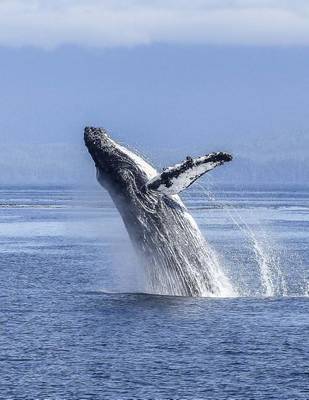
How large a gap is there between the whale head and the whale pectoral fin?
734 mm

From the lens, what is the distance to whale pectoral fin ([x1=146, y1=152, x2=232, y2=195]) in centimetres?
2534

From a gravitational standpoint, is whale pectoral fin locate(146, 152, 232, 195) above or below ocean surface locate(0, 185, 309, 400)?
above

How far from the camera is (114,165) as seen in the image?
90.2 ft

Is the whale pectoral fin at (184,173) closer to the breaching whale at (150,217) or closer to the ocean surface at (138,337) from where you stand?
the breaching whale at (150,217)

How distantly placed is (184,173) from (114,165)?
2.24m

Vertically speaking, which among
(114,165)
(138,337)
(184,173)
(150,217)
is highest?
(114,165)

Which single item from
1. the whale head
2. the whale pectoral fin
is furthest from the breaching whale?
the whale pectoral fin

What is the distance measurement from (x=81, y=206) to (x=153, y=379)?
1131cm

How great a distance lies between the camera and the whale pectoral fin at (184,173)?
25.3 metres

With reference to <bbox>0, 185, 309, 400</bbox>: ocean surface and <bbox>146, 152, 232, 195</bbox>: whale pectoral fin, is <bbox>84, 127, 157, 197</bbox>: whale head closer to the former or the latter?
<bbox>0, 185, 309, 400</bbox>: ocean surface

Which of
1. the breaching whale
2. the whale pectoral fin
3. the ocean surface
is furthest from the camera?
the breaching whale

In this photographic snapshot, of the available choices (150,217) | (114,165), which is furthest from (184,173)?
(114,165)

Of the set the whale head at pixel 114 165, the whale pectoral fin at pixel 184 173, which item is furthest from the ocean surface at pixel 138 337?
the whale pectoral fin at pixel 184 173

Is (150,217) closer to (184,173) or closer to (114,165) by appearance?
(114,165)
